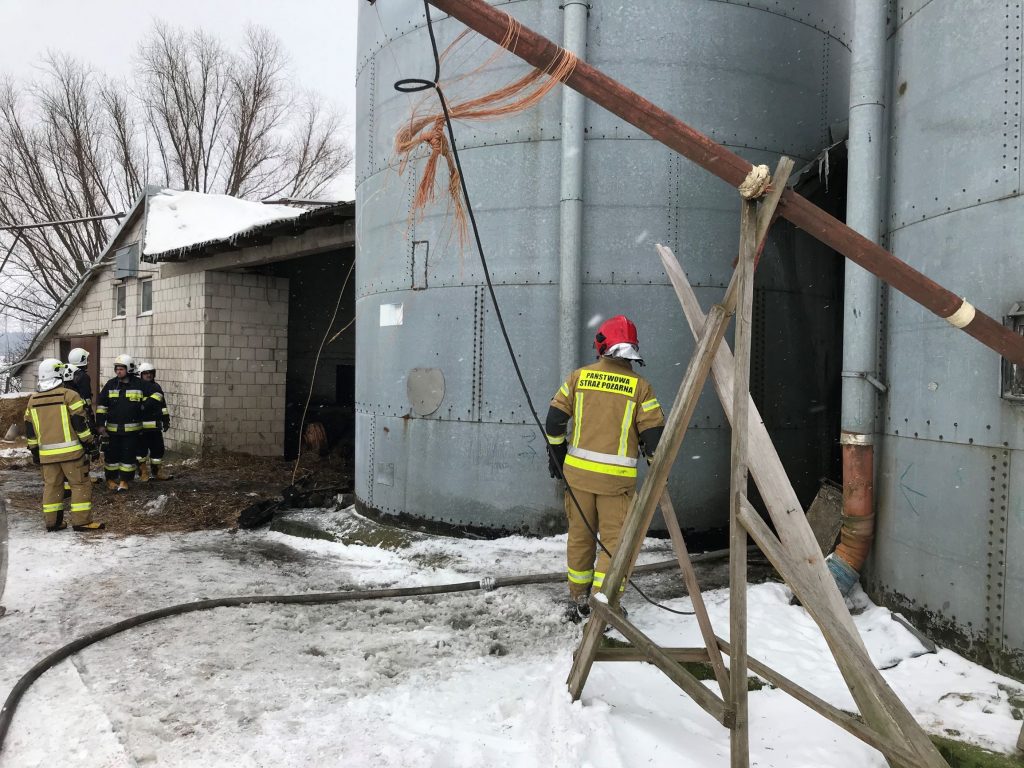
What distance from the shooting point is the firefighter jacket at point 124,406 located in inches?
376

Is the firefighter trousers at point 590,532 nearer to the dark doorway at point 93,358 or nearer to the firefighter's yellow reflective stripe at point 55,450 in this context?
the firefighter's yellow reflective stripe at point 55,450

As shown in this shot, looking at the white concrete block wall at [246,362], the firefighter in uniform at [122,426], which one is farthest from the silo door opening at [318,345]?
the firefighter in uniform at [122,426]

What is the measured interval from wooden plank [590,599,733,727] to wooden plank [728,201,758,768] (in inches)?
2.6

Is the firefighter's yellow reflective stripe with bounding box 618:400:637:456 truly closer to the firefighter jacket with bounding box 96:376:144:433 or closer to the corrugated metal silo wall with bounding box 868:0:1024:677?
the corrugated metal silo wall with bounding box 868:0:1024:677

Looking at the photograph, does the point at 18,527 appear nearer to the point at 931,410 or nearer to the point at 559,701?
the point at 559,701

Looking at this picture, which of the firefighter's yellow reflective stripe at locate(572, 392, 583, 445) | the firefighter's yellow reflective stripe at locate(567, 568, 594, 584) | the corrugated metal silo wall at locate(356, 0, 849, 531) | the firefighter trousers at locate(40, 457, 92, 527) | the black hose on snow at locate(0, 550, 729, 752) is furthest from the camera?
the firefighter trousers at locate(40, 457, 92, 527)

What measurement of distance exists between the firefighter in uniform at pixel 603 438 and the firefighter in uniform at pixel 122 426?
7.56 meters

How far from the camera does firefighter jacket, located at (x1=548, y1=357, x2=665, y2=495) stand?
4211 mm

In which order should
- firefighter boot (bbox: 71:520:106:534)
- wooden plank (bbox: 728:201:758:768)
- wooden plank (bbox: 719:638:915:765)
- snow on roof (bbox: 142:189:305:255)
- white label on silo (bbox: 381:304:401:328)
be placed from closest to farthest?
wooden plank (bbox: 719:638:915:765), wooden plank (bbox: 728:201:758:768), white label on silo (bbox: 381:304:401:328), firefighter boot (bbox: 71:520:106:534), snow on roof (bbox: 142:189:305:255)

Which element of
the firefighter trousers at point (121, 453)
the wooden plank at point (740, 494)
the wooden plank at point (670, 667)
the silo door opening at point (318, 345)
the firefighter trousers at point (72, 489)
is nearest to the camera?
the wooden plank at point (740, 494)

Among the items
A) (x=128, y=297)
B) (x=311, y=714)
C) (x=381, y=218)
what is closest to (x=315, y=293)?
(x=128, y=297)

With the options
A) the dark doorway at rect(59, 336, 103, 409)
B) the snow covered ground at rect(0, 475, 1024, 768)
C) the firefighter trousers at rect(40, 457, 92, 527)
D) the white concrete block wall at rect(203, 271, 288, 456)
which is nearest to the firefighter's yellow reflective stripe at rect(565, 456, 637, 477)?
the snow covered ground at rect(0, 475, 1024, 768)

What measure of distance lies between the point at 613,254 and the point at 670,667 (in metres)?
3.85

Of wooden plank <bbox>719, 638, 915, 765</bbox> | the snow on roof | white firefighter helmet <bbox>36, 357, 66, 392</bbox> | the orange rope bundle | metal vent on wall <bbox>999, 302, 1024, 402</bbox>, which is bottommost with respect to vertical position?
wooden plank <bbox>719, 638, 915, 765</bbox>
